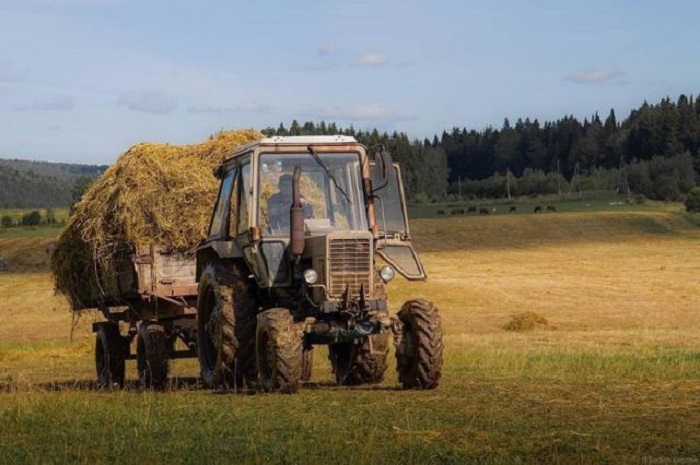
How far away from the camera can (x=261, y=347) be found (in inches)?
573

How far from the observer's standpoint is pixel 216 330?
15.5 m

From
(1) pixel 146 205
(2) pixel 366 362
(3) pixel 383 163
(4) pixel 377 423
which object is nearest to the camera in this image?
(4) pixel 377 423

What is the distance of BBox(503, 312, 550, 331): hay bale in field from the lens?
1341 inches

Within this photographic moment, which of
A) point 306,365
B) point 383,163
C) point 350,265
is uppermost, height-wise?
point 383,163

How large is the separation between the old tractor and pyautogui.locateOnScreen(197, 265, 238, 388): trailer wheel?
0.01 metres

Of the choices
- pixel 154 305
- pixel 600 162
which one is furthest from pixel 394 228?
pixel 600 162

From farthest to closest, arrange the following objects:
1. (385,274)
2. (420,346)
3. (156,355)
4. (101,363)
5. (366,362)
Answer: (101,363), (156,355), (366,362), (385,274), (420,346)

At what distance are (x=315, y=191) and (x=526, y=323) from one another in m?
19.5

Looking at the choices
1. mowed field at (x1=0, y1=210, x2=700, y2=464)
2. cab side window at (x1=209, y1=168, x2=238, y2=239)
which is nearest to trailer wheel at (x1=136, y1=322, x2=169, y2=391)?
mowed field at (x1=0, y1=210, x2=700, y2=464)

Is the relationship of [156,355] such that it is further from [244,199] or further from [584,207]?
[584,207]

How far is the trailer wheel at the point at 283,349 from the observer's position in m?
13.9

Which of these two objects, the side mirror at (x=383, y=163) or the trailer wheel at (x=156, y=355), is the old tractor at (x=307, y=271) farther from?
the trailer wheel at (x=156, y=355)

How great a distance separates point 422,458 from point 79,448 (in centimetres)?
266

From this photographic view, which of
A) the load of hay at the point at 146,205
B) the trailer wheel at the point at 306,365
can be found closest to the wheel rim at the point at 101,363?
the load of hay at the point at 146,205
